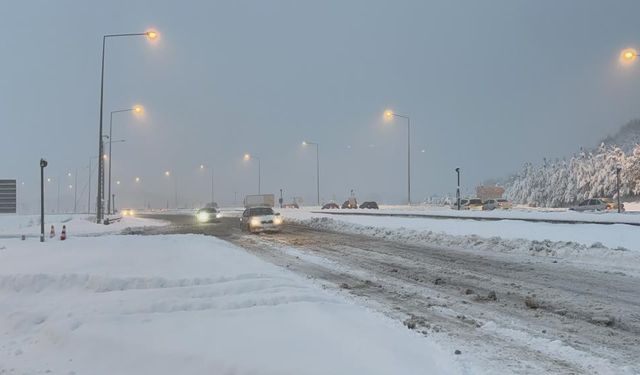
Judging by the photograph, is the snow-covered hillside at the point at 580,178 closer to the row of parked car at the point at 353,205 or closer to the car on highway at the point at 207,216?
the row of parked car at the point at 353,205

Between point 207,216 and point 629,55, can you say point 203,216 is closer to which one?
point 207,216

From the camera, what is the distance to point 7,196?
33.2 metres

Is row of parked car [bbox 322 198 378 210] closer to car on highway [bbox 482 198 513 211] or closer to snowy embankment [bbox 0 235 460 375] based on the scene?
car on highway [bbox 482 198 513 211]

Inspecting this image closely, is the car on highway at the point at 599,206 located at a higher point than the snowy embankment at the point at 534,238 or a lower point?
higher

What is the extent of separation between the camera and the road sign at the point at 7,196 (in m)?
33.1

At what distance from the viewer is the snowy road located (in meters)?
6.38

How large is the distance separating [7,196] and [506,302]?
3238 cm

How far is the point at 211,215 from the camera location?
164 ft

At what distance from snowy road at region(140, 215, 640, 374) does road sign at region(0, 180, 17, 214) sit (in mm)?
22706

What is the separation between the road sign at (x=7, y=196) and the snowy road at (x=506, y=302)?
Result: 22706 millimetres

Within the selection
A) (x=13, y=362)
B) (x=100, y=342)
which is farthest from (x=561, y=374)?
(x=13, y=362)

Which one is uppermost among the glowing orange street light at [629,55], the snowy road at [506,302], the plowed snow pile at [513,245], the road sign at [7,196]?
the glowing orange street light at [629,55]

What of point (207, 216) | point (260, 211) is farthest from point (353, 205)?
point (260, 211)

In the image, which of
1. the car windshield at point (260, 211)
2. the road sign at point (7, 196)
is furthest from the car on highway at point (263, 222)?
the road sign at point (7, 196)
